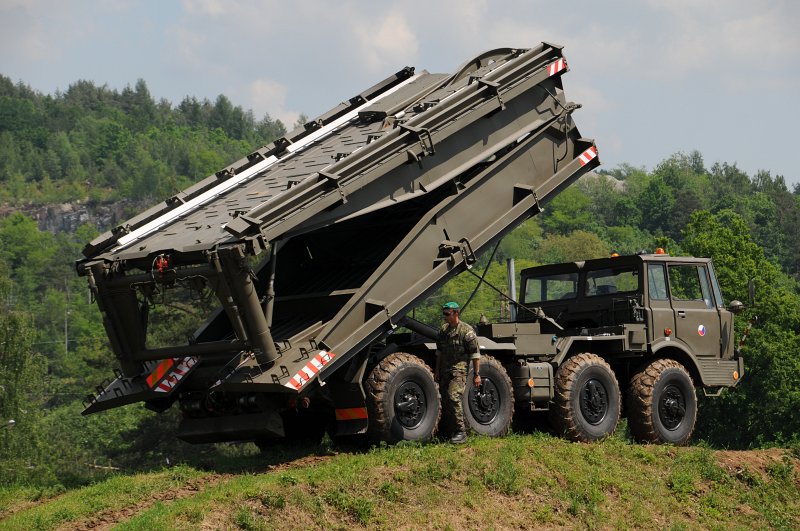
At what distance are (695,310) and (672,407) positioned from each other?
151 cm

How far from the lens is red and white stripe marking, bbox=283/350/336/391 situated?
12447 millimetres

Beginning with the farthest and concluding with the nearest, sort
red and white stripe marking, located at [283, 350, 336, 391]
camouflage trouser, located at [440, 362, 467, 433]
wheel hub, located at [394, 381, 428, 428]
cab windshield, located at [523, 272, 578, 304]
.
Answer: cab windshield, located at [523, 272, 578, 304]
camouflage trouser, located at [440, 362, 467, 433]
wheel hub, located at [394, 381, 428, 428]
red and white stripe marking, located at [283, 350, 336, 391]

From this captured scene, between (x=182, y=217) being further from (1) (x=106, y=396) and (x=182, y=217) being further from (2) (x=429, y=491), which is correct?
(2) (x=429, y=491)

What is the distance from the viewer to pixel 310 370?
12.6 metres

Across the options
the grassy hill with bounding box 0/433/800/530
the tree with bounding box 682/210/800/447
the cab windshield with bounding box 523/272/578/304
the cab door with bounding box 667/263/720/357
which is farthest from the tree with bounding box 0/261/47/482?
the grassy hill with bounding box 0/433/800/530

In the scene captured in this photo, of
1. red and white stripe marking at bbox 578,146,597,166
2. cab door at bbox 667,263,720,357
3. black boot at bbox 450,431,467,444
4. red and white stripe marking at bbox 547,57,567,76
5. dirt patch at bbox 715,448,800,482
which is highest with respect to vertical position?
red and white stripe marking at bbox 547,57,567,76

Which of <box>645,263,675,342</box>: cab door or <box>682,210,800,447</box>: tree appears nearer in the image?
<box>645,263,675,342</box>: cab door

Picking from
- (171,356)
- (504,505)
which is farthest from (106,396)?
(504,505)

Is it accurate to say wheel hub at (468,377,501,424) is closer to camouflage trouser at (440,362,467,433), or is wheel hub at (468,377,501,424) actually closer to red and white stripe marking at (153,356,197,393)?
camouflage trouser at (440,362,467,433)

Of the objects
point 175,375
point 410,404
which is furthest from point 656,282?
point 175,375

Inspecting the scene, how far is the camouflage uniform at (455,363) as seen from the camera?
1372cm

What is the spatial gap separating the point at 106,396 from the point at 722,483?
24.2 ft

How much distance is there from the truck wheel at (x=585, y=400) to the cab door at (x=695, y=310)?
1.72 m

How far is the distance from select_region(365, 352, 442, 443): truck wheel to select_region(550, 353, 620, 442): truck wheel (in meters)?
1.92
